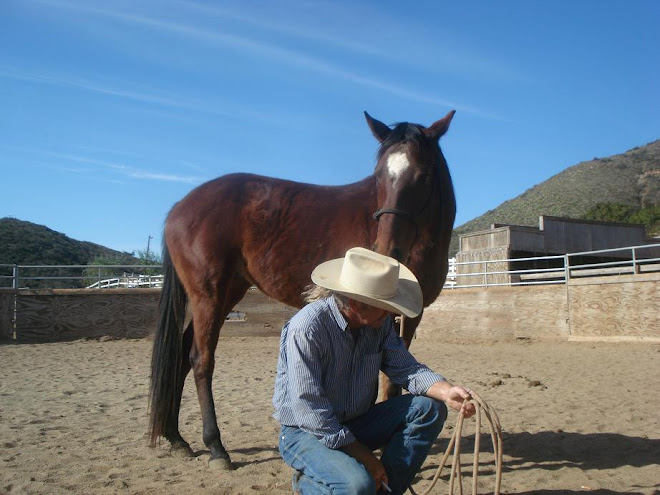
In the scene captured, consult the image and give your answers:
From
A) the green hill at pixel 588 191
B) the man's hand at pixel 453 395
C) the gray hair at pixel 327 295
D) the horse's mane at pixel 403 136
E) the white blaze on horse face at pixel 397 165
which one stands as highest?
the green hill at pixel 588 191

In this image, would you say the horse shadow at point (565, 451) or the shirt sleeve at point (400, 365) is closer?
the shirt sleeve at point (400, 365)

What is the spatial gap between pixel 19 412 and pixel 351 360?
468 cm

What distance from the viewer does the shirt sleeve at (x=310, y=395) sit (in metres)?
2.37

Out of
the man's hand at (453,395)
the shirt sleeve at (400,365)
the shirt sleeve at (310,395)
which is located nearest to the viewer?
the shirt sleeve at (310,395)

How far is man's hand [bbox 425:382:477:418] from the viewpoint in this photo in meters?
2.48

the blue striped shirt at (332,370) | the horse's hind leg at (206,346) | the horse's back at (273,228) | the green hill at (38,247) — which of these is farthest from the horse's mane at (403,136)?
the green hill at (38,247)

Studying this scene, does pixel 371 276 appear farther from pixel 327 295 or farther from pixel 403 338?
pixel 403 338

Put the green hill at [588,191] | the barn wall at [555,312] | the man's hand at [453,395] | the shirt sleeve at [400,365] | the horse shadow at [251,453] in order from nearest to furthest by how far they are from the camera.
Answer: the man's hand at [453,395], the shirt sleeve at [400,365], the horse shadow at [251,453], the barn wall at [555,312], the green hill at [588,191]

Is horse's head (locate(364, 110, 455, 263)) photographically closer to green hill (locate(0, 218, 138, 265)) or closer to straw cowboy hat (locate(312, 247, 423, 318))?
straw cowboy hat (locate(312, 247, 423, 318))

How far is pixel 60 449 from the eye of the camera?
4.37 metres

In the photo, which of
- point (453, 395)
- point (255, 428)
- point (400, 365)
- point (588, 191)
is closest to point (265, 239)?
point (255, 428)

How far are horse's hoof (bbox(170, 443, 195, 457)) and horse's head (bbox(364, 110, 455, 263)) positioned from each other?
86.6 inches

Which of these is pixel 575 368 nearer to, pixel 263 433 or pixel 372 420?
pixel 263 433

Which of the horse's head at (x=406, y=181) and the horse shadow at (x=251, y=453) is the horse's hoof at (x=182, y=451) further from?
the horse's head at (x=406, y=181)
